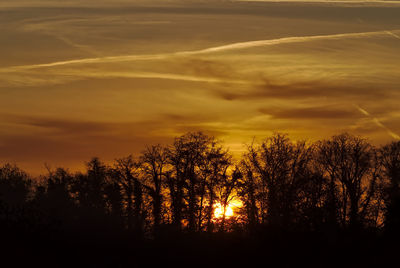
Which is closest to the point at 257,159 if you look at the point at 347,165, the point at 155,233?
the point at 347,165

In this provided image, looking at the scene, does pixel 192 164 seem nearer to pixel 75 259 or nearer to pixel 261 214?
pixel 261 214

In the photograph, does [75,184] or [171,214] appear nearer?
[171,214]

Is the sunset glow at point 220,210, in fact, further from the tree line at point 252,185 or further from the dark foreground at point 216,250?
the dark foreground at point 216,250

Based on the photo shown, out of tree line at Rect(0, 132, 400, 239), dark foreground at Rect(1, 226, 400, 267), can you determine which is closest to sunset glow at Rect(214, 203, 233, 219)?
tree line at Rect(0, 132, 400, 239)

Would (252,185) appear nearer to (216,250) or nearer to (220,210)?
(220,210)

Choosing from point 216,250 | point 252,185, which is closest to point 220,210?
point 252,185

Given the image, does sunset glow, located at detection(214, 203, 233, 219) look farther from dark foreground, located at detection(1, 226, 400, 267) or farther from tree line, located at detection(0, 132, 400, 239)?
dark foreground, located at detection(1, 226, 400, 267)

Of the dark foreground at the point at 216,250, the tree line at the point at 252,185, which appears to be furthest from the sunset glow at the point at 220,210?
the dark foreground at the point at 216,250

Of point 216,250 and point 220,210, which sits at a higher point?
point 220,210

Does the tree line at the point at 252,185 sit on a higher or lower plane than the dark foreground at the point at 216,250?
higher

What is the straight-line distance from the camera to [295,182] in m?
58.6

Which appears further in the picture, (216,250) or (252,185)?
(252,185)

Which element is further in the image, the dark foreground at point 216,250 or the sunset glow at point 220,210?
the sunset glow at point 220,210

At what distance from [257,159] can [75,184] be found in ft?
89.0
